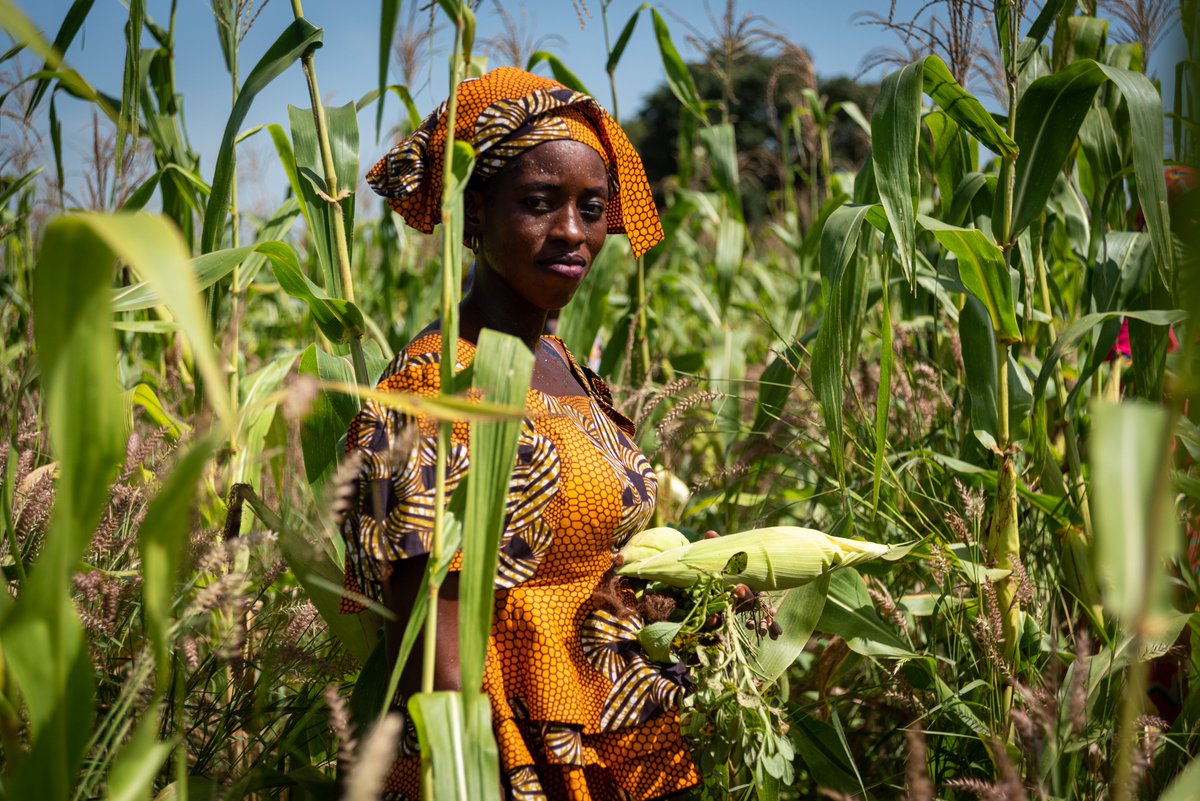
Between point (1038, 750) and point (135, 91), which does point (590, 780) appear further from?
point (135, 91)

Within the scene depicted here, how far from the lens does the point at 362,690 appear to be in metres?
1.54

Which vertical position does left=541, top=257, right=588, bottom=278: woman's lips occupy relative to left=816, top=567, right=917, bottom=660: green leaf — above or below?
above

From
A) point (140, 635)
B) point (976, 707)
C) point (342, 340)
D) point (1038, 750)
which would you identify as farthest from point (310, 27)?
point (976, 707)

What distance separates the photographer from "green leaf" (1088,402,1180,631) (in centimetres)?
64

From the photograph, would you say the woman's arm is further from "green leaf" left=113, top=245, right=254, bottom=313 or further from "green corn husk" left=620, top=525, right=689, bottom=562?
"green leaf" left=113, top=245, right=254, bottom=313

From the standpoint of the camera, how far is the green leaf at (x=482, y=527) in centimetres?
102

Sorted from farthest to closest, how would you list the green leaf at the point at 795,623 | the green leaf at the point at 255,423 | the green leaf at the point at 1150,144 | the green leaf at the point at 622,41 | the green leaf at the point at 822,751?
1. the green leaf at the point at 622,41
2. the green leaf at the point at 255,423
3. the green leaf at the point at 822,751
4. the green leaf at the point at 795,623
5. the green leaf at the point at 1150,144

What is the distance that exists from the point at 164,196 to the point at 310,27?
1.02m

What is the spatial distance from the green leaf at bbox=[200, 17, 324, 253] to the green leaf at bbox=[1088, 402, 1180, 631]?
48.3 inches

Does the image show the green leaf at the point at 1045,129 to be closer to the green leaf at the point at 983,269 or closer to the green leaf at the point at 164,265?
the green leaf at the point at 983,269

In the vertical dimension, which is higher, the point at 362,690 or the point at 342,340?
the point at 342,340

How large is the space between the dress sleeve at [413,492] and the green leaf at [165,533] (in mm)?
368

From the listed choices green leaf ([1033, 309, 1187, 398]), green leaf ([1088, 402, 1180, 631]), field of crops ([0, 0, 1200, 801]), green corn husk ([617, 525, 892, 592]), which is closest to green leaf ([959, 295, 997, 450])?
field of crops ([0, 0, 1200, 801])

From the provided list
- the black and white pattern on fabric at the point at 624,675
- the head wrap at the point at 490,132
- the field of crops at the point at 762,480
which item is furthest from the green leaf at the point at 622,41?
the black and white pattern on fabric at the point at 624,675
